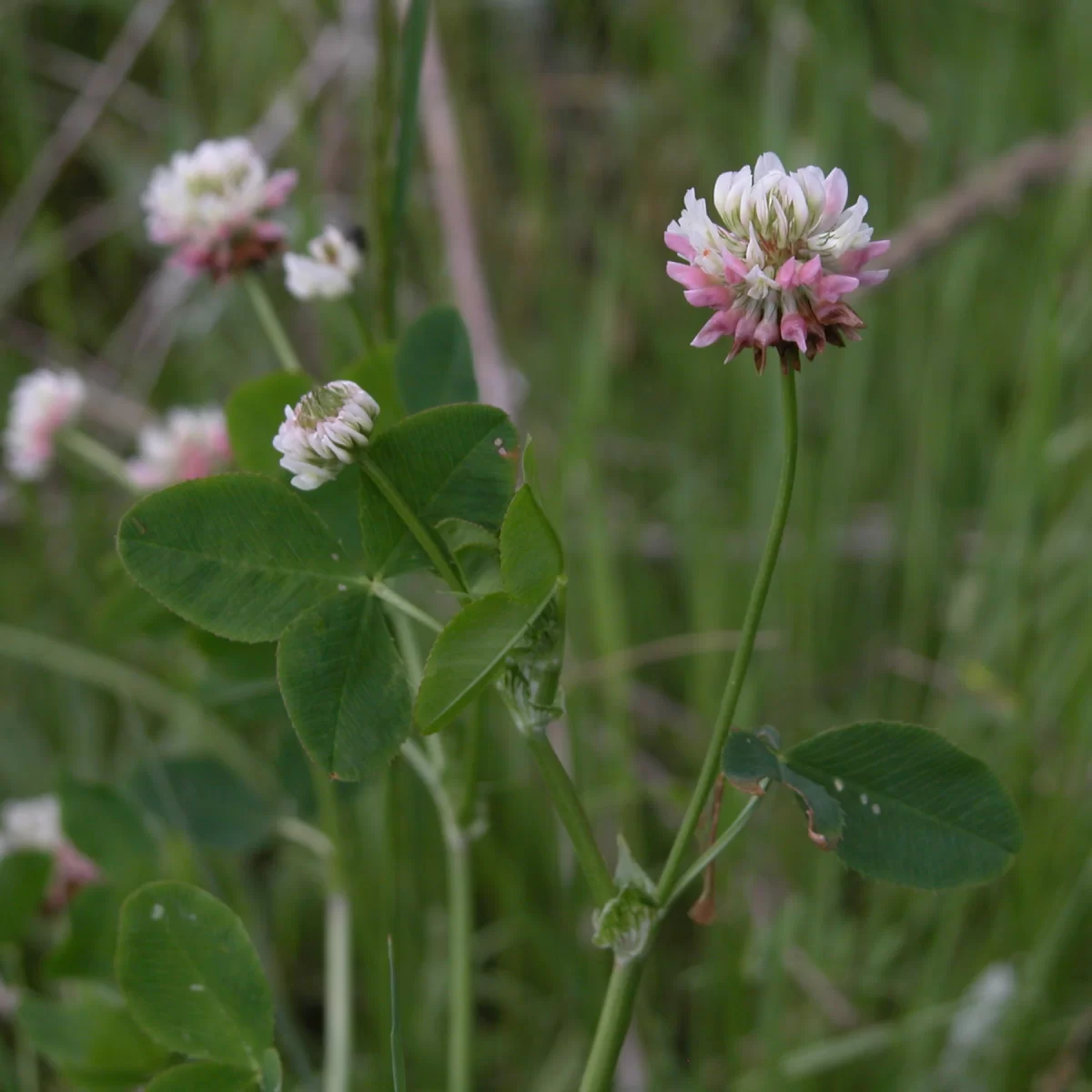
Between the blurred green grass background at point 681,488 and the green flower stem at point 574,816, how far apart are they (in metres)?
0.21

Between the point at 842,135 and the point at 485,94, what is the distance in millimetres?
698

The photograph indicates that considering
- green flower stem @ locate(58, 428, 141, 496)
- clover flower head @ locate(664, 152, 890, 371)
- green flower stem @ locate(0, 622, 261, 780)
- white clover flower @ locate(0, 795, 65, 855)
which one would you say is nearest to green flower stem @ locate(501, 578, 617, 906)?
clover flower head @ locate(664, 152, 890, 371)

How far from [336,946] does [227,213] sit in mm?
486

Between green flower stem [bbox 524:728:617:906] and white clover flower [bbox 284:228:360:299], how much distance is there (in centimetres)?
33

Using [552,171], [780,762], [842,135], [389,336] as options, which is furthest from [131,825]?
[552,171]

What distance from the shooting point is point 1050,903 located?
0.96 metres

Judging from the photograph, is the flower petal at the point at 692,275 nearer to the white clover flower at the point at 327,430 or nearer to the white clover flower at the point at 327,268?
the white clover flower at the point at 327,430

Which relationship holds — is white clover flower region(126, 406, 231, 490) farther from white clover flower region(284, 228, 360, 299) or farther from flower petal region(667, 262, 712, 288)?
flower petal region(667, 262, 712, 288)

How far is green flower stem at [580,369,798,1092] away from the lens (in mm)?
406

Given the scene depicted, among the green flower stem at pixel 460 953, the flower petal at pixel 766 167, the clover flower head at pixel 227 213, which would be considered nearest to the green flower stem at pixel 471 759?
the green flower stem at pixel 460 953

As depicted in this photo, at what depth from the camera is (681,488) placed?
Result: 1.44 m

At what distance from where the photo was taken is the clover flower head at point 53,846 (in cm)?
92

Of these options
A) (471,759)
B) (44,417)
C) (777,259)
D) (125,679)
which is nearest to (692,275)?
(777,259)

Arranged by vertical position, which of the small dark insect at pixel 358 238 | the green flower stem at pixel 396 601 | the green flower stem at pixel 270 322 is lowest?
the green flower stem at pixel 396 601
